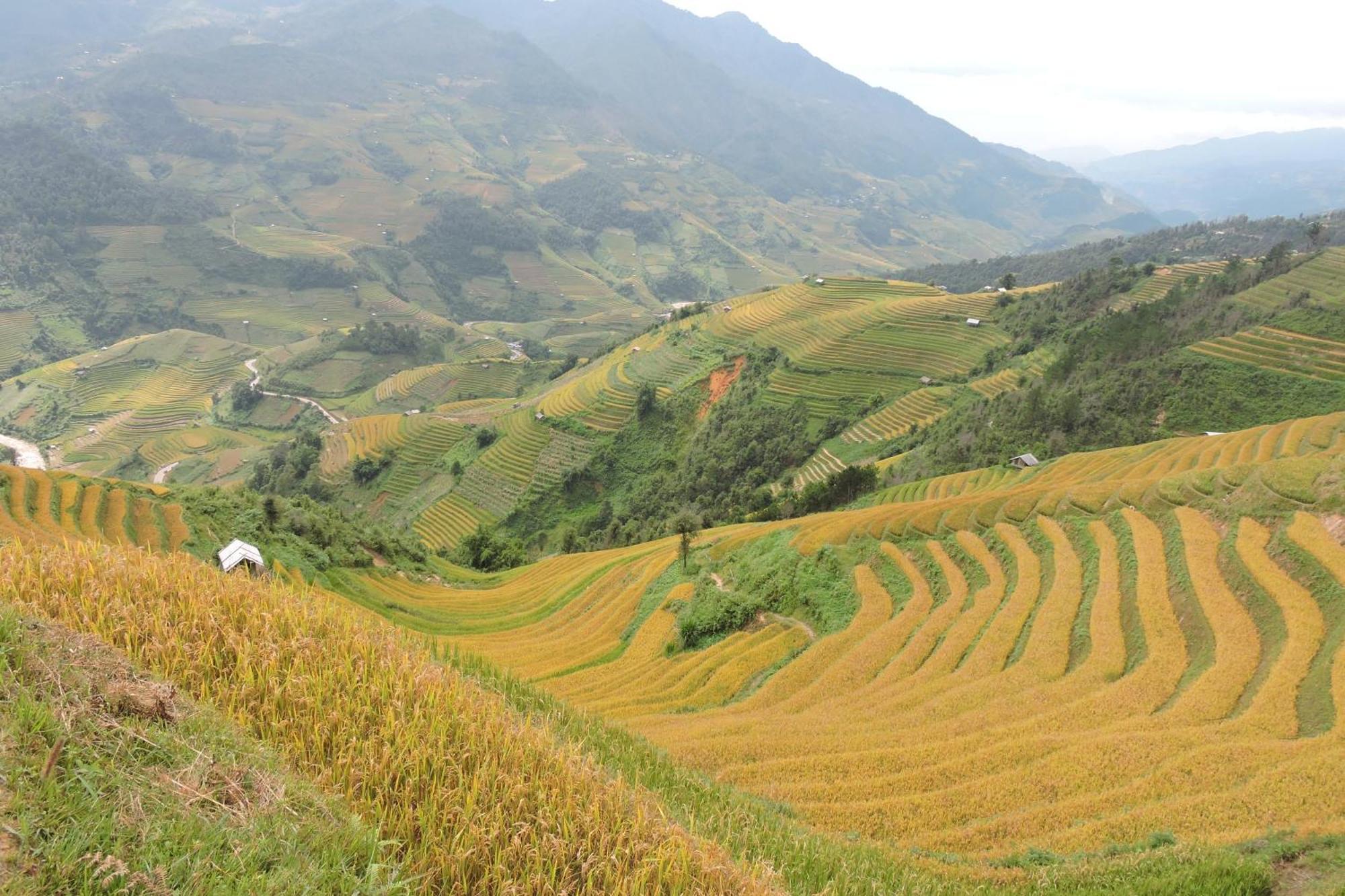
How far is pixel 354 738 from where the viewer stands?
4.39 m

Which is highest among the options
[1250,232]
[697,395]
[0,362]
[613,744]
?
[1250,232]

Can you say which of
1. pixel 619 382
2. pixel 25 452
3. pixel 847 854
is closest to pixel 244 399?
pixel 25 452

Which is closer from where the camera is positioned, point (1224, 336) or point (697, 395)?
point (1224, 336)

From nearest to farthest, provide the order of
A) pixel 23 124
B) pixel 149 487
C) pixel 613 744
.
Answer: pixel 613 744 < pixel 149 487 < pixel 23 124

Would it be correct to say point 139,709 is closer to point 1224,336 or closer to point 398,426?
point 1224,336

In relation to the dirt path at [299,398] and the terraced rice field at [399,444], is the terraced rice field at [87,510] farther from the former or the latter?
the dirt path at [299,398]

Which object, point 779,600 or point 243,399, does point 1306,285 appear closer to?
point 779,600

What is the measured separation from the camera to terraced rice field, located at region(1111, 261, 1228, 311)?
67062mm

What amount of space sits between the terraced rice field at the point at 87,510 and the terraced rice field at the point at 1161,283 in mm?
79579

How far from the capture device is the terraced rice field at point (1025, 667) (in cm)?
865

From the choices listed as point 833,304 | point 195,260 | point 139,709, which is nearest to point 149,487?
point 139,709

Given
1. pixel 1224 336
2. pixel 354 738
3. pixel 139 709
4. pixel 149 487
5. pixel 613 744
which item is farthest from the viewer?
pixel 1224 336

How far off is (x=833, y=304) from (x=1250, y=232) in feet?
372

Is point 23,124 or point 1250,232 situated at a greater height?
point 1250,232
